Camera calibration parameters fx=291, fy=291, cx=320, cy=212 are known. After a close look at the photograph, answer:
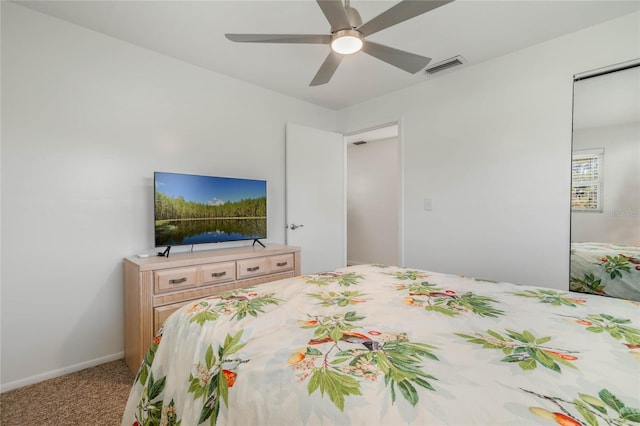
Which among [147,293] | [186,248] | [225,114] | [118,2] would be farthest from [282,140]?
[147,293]

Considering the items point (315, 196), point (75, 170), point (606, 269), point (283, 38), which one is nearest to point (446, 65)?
point (283, 38)

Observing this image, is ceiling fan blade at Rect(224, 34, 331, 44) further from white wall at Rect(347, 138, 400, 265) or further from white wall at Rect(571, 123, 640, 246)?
white wall at Rect(347, 138, 400, 265)

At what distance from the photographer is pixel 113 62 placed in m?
2.32

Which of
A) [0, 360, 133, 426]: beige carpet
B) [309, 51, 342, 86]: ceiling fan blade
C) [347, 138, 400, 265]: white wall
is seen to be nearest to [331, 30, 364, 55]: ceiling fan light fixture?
[309, 51, 342, 86]: ceiling fan blade

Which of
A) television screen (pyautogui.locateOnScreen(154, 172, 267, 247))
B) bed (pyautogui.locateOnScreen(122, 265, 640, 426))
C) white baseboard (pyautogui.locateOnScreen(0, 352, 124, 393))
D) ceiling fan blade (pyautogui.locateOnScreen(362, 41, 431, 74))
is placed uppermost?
ceiling fan blade (pyautogui.locateOnScreen(362, 41, 431, 74))

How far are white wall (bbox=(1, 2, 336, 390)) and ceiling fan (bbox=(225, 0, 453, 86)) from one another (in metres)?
1.32

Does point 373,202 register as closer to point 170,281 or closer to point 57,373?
point 170,281

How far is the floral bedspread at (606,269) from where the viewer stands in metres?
2.08

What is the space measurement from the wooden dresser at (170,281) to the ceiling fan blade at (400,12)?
192 cm

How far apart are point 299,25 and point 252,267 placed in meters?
1.96

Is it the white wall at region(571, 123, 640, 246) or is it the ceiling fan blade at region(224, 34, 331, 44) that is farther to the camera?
the white wall at region(571, 123, 640, 246)

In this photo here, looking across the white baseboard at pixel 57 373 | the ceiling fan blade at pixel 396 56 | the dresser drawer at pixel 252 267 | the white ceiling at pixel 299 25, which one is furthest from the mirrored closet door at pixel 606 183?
the white baseboard at pixel 57 373

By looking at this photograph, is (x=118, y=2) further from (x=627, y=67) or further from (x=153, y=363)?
(x=627, y=67)

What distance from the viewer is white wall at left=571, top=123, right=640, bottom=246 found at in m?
2.05
